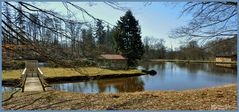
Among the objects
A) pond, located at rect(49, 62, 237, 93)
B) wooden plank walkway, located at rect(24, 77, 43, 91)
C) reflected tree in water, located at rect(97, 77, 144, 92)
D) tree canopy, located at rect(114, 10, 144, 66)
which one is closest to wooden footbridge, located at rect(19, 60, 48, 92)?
wooden plank walkway, located at rect(24, 77, 43, 91)

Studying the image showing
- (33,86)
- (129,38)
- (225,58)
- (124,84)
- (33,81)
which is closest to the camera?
(225,58)

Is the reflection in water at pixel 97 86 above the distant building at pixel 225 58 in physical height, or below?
below

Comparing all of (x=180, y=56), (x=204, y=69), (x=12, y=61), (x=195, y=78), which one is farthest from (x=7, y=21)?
(x=195, y=78)

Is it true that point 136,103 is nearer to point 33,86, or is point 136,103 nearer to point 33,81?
→ point 33,81

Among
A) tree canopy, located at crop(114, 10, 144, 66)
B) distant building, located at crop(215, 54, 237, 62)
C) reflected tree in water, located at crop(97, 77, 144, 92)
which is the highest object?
tree canopy, located at crop(114, 10, 144, 66)

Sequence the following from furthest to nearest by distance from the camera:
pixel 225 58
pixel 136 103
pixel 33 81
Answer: pixel 33 81, pixel 225 58, pixel 136 103

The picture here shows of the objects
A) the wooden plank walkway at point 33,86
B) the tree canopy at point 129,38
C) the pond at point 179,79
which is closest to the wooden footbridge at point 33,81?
the wooden plank walkway at point 33,86

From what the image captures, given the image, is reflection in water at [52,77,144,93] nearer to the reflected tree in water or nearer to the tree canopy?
the reflected tree in water

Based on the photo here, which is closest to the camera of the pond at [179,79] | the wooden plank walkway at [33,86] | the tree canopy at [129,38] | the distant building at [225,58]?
the tree canopy at [129,38]

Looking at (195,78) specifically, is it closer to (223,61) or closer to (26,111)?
(223,61)

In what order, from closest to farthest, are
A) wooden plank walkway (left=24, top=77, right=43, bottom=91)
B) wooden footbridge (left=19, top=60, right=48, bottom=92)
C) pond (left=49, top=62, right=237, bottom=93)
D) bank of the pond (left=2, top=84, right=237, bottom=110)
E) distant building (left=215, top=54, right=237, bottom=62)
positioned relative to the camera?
1. bank of the pond (left=2, top=84, right=237, bottom=110)
2. distant building (left=215, top=54, right=237, bottom=62)
3. wooden footbridge (left=19, top=60, right=48, bottom=92)
4. pond (left=49, top=62, right=237, bottom=93)
5. wooden plank walkway (left=24, top=77, right=43, bottom=91)

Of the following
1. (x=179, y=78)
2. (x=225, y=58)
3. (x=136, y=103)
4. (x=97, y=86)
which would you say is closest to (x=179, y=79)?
(x=179, y=78)

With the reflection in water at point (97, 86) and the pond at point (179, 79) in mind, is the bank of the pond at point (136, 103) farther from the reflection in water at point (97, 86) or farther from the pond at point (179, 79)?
the reflection in water at point (97, 86)

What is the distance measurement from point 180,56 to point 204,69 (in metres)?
1.93
